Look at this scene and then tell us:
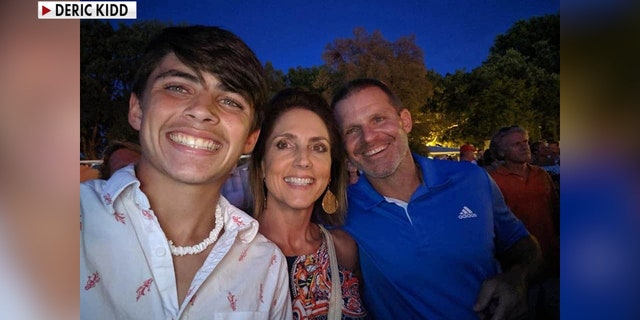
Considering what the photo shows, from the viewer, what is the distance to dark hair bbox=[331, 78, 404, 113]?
86.0 inches

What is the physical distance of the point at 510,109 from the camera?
88.0 inches

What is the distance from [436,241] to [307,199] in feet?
2.54

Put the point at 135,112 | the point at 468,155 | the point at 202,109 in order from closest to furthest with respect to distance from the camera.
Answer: the point at 202,109, the point at 135,112, the point at 468,155

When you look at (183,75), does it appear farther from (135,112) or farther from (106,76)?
(106,76)

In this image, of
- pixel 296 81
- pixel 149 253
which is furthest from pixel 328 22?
pixel 149 253

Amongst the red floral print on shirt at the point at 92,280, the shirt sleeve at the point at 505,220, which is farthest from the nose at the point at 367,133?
the red floral print on shirt at the point at 92,280

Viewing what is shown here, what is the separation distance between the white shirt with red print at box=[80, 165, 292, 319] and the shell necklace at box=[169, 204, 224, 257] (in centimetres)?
5

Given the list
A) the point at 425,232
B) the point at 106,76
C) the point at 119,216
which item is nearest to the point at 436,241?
the point at 425,232

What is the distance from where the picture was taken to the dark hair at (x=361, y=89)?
2.19 m

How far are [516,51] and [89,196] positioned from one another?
99.3 inches

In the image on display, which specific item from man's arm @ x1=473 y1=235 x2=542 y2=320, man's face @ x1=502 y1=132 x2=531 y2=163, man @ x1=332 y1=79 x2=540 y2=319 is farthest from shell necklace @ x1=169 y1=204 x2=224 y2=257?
man's face @ x1=502 y1=132 x2=531 y2=163

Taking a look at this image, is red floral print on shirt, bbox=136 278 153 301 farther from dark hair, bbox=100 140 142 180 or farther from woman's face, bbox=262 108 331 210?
woman's face, bbox=262 108 331 210

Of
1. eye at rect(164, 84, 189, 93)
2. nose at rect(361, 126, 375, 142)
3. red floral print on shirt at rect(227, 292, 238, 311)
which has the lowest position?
red floral print on shirt at rect(227, 292, 238, 311)

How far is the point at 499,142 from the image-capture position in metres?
2.23
